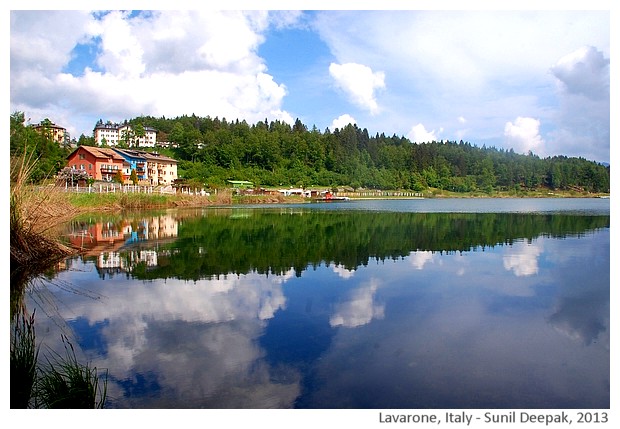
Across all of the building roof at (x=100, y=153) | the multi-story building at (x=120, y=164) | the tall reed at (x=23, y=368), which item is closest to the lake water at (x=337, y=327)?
the tall reed at (x=23, y=368)

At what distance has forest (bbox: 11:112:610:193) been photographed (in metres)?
94.3

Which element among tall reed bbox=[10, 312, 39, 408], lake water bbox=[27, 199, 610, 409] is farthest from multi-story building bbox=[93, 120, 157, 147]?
tall reed bbox=[10, 312, 39, 408]

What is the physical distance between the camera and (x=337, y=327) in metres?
7.34

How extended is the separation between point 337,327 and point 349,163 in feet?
312

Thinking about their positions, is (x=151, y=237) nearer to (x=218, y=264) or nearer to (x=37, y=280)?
(x=218, y=264)

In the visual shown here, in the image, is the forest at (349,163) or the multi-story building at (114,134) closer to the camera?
the forest at (349,163)

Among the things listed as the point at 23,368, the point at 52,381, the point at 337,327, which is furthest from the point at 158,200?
the point at 52,381

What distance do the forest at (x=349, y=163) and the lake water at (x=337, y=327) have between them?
6802 centimetres

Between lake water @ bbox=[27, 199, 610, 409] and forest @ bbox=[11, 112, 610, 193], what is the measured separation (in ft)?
223

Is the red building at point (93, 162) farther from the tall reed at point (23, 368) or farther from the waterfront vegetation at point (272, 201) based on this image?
the tall reed at point (23, 368)

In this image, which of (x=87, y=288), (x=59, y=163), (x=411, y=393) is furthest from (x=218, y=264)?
(x=59, y=163)

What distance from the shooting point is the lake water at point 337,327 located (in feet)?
17.1

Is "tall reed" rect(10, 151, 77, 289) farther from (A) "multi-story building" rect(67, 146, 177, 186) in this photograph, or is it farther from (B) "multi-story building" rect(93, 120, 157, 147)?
(B) "multi-story building" rect(93, 120, 157, 147)
